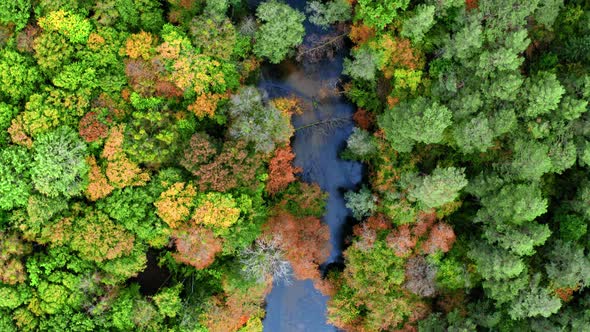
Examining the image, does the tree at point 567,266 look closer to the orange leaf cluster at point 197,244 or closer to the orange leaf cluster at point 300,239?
the orange leaf cluster at point 300,239

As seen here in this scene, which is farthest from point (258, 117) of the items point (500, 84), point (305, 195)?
point (500, 84)

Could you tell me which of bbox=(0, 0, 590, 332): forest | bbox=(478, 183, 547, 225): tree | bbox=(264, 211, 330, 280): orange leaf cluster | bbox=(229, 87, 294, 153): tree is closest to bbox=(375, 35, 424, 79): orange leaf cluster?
bbox=(0, 0, 590, 332): forest

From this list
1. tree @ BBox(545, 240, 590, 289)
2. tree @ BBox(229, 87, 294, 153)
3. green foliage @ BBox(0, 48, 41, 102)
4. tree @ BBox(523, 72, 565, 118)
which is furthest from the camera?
tree @ BBox(229, 87, 294, 153)


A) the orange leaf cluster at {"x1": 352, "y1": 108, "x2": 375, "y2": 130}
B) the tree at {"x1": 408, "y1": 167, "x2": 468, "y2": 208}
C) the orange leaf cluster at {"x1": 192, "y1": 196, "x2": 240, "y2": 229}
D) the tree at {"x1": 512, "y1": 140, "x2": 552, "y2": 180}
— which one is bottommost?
the orange leaf cluster at {"x1": 192, "y1": 196, "x2": 240, "y2": 229}

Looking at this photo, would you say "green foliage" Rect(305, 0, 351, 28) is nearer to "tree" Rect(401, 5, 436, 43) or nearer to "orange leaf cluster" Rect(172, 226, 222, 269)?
"tree" Rect(401, 5, 436, 43)

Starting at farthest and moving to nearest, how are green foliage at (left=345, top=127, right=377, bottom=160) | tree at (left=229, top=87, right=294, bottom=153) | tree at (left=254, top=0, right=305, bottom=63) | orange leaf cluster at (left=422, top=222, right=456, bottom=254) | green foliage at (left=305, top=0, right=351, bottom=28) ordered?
green foliage at (left=345, top=127, right=377, bottom=160)
green foliage at (left=305, top=0, right=351, bottom=28)
orange leaf cluster at (left=422, top=222, right=456, bottom=254)
tree at (left=254, top=0, right=305, bottom=63)
tree at (left=229, top=87, right=294, bottom=153)

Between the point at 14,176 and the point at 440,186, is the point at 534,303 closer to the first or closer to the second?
the point at 440,186

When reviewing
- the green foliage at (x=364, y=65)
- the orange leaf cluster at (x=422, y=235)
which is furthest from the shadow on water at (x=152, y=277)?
Answer: the green foliage at (x=364, y=65)
